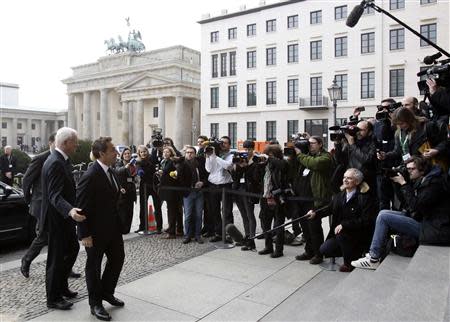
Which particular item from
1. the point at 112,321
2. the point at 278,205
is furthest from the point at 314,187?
the point at 112,321

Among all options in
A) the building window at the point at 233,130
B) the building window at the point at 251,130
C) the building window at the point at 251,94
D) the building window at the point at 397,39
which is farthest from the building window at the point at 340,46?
the building window at the point at 233,130

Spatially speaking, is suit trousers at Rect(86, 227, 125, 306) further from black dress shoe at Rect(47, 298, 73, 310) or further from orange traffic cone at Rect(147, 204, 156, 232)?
orange traffic cone at Rect(147, 204, 156, 232)

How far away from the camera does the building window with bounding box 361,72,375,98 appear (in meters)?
40.4

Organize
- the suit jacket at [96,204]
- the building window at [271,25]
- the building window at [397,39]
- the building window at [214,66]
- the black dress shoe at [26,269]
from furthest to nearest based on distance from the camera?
the building window at [214,66] < the building window at [271,25] < the building window at [397,39] < the black dress shoe at [26,269] < the suit jacket at [96,204]

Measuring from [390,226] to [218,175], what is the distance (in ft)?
13.3

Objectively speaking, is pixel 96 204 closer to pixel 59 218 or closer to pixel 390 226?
pixel 59 218

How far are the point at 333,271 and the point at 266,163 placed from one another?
7.53 ft

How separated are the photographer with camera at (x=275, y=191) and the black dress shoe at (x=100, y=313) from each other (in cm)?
345

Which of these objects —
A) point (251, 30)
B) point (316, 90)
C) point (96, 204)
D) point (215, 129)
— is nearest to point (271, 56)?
point (251, 30)

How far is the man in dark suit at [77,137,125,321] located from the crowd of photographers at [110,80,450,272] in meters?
3.06

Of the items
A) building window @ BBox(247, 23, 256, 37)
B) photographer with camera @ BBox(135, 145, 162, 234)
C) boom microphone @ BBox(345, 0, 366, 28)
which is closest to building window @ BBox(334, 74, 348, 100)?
building window @ BBox(247, 23, 256, 37)

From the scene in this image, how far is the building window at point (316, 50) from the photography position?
43.6 metres

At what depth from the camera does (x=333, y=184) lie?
6.81 meters

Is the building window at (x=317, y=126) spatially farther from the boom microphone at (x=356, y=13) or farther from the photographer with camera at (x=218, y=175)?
the boom microphone at (x=356, y=13)
